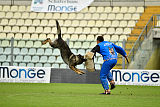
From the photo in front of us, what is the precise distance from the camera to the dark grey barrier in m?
18.3

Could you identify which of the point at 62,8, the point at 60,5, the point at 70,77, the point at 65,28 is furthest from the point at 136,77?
the point at 60,5

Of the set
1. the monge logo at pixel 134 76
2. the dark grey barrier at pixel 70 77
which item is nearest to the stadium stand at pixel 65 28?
the dark grey barrier at pixel 70 77

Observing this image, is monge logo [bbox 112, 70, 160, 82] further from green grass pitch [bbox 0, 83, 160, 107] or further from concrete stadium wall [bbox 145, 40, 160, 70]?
green grass pitch [bbox 0, 83, 160, 107]

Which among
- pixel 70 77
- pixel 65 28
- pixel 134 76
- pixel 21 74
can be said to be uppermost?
pixel 65 28

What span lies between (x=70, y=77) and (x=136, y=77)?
10.5ft

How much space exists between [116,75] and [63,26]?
6.81 metres

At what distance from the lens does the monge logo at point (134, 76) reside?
17.6 m

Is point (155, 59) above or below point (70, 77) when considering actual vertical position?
above

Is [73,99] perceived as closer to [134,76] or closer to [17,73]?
[134,76]

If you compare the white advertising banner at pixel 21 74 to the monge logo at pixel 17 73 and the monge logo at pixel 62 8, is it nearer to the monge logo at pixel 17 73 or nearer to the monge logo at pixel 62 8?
the monge logo at pixel 17 73

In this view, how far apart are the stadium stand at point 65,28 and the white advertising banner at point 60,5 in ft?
2.46

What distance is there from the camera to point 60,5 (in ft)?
77.5

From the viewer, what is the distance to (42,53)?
20766 millimetres

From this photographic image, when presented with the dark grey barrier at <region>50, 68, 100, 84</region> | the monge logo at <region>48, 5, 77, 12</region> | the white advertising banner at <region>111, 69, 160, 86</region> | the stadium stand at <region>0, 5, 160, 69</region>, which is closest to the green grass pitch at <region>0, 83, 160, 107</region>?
the white advertising banner at <region>111, 69, 160, 86</region>
